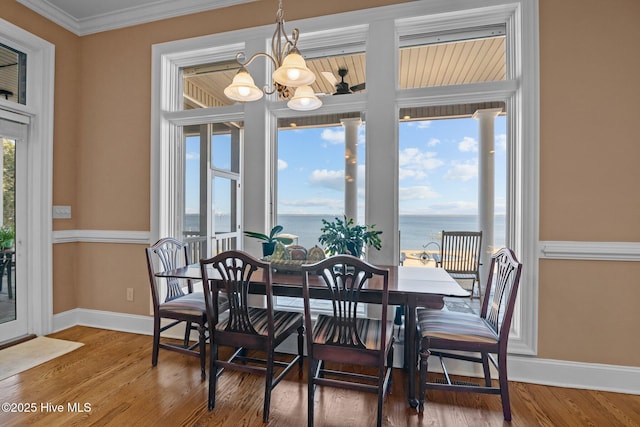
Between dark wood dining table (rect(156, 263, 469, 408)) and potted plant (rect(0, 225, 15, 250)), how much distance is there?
1.90m

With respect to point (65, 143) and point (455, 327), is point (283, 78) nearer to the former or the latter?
point (455, 327)

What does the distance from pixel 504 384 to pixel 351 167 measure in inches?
74.4

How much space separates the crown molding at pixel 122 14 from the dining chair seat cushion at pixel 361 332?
2.89m

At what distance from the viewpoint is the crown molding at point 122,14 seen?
2.99 metres

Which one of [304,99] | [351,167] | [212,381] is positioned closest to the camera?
[212,381]

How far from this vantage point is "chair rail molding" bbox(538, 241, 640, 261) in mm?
2196

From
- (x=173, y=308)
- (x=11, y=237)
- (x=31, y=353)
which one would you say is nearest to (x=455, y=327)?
(x=173, y=308)

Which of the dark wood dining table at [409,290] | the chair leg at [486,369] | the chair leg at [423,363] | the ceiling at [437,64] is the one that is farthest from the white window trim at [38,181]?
the chair leg at [486,369]

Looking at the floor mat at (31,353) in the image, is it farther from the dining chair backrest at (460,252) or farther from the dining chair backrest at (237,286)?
the dining chair backrest at (460,252)

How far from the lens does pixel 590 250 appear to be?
225 centimetres

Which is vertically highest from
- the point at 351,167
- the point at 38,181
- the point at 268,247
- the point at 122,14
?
the point at 122,14

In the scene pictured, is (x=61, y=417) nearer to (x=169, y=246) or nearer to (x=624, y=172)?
(x=169, y=246)

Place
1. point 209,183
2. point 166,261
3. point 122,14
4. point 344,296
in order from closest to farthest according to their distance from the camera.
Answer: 1. point 344,296
2. point 166,261
3. point 122,14
4. point 209,183

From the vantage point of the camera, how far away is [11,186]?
116 inches
